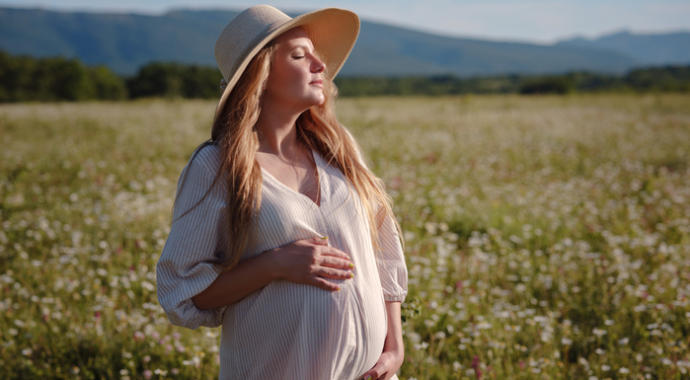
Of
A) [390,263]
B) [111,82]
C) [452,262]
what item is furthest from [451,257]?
[111,82]

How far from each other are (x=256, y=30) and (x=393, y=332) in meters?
1.22

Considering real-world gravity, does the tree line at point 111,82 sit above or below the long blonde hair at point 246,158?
below

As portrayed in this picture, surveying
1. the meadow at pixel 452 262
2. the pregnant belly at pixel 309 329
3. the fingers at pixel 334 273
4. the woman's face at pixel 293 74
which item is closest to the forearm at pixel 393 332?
the pregnant belly at pixel 309 329

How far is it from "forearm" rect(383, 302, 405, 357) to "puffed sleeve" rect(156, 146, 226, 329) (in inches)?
28.1

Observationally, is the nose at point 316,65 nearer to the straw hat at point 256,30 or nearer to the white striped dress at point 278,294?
the straw hat at point 256,30

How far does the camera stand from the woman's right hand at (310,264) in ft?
5.04

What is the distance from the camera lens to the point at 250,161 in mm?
1542

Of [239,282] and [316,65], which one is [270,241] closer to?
[239,282]

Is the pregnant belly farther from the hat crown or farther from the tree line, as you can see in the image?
the tree line

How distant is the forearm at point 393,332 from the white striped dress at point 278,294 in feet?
0.39

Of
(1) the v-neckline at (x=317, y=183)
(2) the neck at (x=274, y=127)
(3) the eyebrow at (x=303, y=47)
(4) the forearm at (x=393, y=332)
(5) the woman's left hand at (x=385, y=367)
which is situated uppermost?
(3) the eyebrow at (x=303, y=47)

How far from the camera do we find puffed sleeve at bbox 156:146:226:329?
4.98ft

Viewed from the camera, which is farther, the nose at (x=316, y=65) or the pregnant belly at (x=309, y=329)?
the nose at (x=316, y=65)

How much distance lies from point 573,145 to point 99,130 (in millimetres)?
10935
